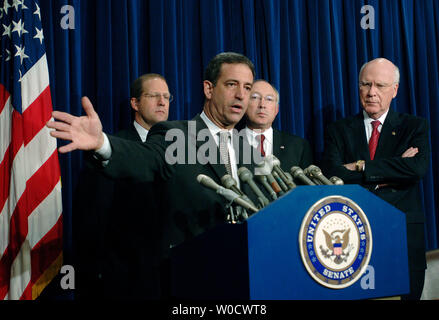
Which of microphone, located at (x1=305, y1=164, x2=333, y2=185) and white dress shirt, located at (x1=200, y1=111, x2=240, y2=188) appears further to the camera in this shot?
white dress shirt, located at (x1=200, y1=111, x2=240, y2=188)

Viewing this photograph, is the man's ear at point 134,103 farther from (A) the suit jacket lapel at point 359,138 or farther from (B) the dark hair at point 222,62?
(A) the suit jacket lapel at point 359,138

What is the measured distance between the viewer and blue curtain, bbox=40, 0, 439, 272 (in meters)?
3.52

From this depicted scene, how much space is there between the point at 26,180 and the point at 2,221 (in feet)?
0.91

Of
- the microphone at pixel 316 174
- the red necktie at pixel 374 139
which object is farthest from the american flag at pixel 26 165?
the red necktie at pixel 374 139

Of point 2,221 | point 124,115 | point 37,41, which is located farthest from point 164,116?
point 2,221

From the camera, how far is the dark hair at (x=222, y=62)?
248cm

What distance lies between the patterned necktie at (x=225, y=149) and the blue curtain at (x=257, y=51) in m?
1.36

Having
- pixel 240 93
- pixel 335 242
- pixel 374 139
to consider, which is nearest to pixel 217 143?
pixel 240 93

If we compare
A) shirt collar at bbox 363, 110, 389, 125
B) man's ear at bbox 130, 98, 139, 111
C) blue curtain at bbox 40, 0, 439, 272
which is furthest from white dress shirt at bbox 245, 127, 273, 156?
man's ear at bbox 130, 98, 139, 111

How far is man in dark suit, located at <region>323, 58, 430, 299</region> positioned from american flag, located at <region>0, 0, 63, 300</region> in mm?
1730

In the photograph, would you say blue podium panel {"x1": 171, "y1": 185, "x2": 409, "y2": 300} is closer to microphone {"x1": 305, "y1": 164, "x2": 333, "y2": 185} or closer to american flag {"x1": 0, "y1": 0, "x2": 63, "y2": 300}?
microphone {"x1": 305, "y1": 164, "x2": 333, "y2": 185}

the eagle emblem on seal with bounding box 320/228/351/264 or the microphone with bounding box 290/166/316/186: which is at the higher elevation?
the microphone with bounding box 290/166/316/186
